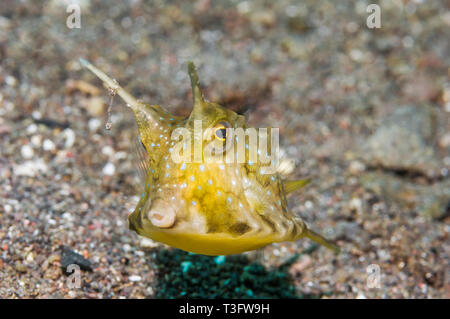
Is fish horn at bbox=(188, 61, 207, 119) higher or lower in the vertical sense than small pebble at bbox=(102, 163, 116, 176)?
higher

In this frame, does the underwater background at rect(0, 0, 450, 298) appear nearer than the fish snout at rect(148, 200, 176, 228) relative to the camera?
No

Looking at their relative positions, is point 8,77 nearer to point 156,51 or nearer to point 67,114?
point 67,114

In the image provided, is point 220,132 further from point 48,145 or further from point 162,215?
point 48,145

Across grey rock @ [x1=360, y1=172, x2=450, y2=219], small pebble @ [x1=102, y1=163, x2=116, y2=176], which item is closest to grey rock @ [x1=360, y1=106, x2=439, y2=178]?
grey rock @ [x1=360, y1=172, x2=450, y2=219]

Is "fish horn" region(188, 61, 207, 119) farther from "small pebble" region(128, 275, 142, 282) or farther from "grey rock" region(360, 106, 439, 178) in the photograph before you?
"grey rock" region(360, 106, 439, 178)

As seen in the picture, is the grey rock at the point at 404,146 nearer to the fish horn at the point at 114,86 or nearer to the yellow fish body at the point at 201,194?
the yellow fish body at the point at 201,194

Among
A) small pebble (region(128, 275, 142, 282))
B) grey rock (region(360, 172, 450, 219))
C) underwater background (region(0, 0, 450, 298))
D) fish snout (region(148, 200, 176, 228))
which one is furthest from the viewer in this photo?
grey rock (region(360, 172, 450, 219))

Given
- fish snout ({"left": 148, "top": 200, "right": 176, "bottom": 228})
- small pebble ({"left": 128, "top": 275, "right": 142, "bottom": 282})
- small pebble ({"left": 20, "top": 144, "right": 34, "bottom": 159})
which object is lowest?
small pebble ({"left": 128, "top": 275, "right": 142, "bottom": 282})

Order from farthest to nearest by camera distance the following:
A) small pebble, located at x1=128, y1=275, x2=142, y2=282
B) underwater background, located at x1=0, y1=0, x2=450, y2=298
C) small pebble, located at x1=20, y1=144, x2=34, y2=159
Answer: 1. small pebble, located at x1=20, y1=144, x2=34, y2=159
2. underwater background, located at x1=0, y1=0, x2=450, y2=298
3. small pebble, located at x1=128, y1=275, x2=142, y2=282
